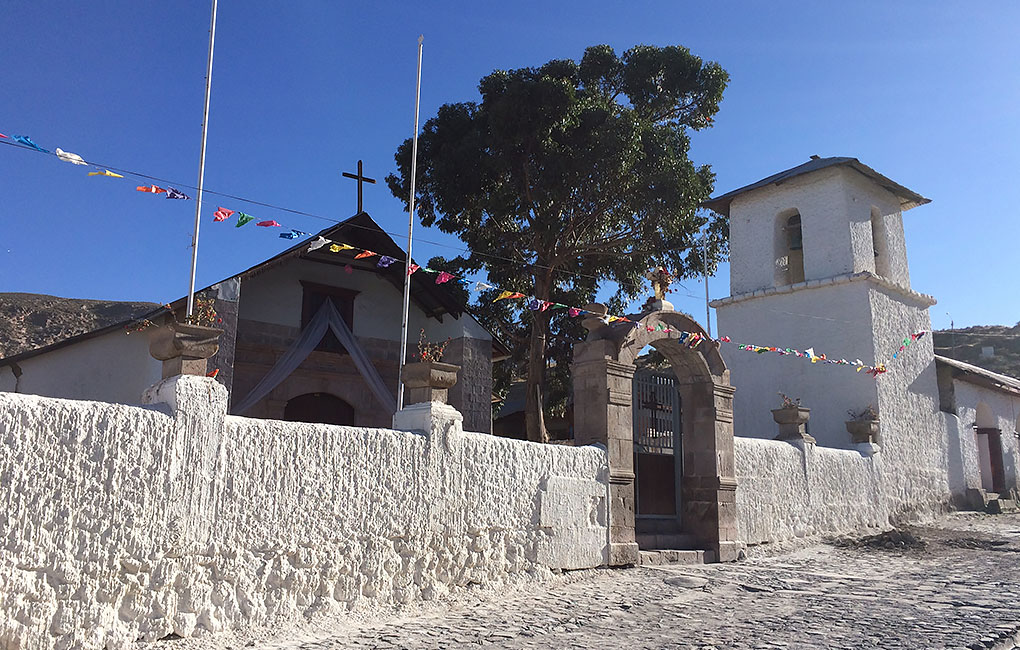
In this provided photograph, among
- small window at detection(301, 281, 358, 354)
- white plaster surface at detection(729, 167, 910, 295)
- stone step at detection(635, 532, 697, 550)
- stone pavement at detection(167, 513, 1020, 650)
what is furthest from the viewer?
white plaster surface at detection(729, 167, 910, 295)

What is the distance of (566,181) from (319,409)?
6072 millimetres

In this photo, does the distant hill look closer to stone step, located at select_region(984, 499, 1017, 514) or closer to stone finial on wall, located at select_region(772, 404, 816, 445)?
stone step, located at select_region(984, 499, 1017, 514)

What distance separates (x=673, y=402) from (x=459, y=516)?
457 centimetres

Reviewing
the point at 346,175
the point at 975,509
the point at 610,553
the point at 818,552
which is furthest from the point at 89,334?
the point at 975,509

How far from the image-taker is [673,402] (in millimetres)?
10422

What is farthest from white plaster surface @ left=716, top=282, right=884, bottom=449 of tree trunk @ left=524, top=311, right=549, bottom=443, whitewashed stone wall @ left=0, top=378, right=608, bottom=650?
whitewashed stone wall @ left=0, top=378, right=608, bottom=650

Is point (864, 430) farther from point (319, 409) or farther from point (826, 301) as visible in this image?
point (319, 409)

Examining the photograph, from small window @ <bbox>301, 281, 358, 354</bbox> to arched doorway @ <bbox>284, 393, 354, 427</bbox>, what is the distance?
0.82 meters

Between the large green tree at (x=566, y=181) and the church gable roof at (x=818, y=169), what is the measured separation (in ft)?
1.64

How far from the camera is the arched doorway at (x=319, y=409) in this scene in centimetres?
1248

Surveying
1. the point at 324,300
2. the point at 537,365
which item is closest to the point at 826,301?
the point at 537,365

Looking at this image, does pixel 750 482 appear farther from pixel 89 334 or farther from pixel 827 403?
pixel 89 334

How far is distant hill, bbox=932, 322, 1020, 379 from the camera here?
117 ft

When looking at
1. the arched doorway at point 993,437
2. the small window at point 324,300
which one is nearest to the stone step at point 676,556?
the small window at point 324,300
